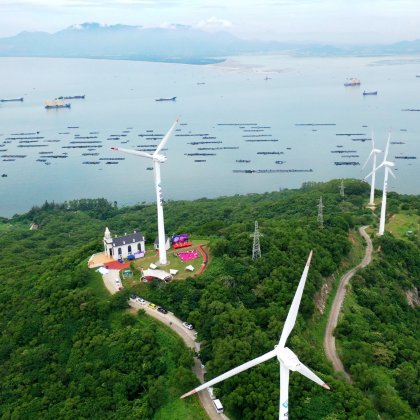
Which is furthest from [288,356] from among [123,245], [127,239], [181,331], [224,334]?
[127,239]

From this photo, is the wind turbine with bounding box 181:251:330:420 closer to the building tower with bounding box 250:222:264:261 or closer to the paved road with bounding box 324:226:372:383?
the paved road with bounding box 324:226:372:383

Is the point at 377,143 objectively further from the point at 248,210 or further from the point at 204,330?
the point at 204,330

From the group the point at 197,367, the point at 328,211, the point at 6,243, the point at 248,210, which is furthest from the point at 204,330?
the point at 6,243

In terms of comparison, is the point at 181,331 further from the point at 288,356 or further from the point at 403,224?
the point at 403,224

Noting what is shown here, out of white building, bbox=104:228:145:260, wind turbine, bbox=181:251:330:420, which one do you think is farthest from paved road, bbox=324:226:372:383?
white building, bbox=104:228:145:260

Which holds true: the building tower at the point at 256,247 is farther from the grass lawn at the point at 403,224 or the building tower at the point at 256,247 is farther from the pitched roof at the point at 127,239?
the grass lawn at the point at 403,224

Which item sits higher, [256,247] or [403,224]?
[256,247]

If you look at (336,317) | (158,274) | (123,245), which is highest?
(123,245)
